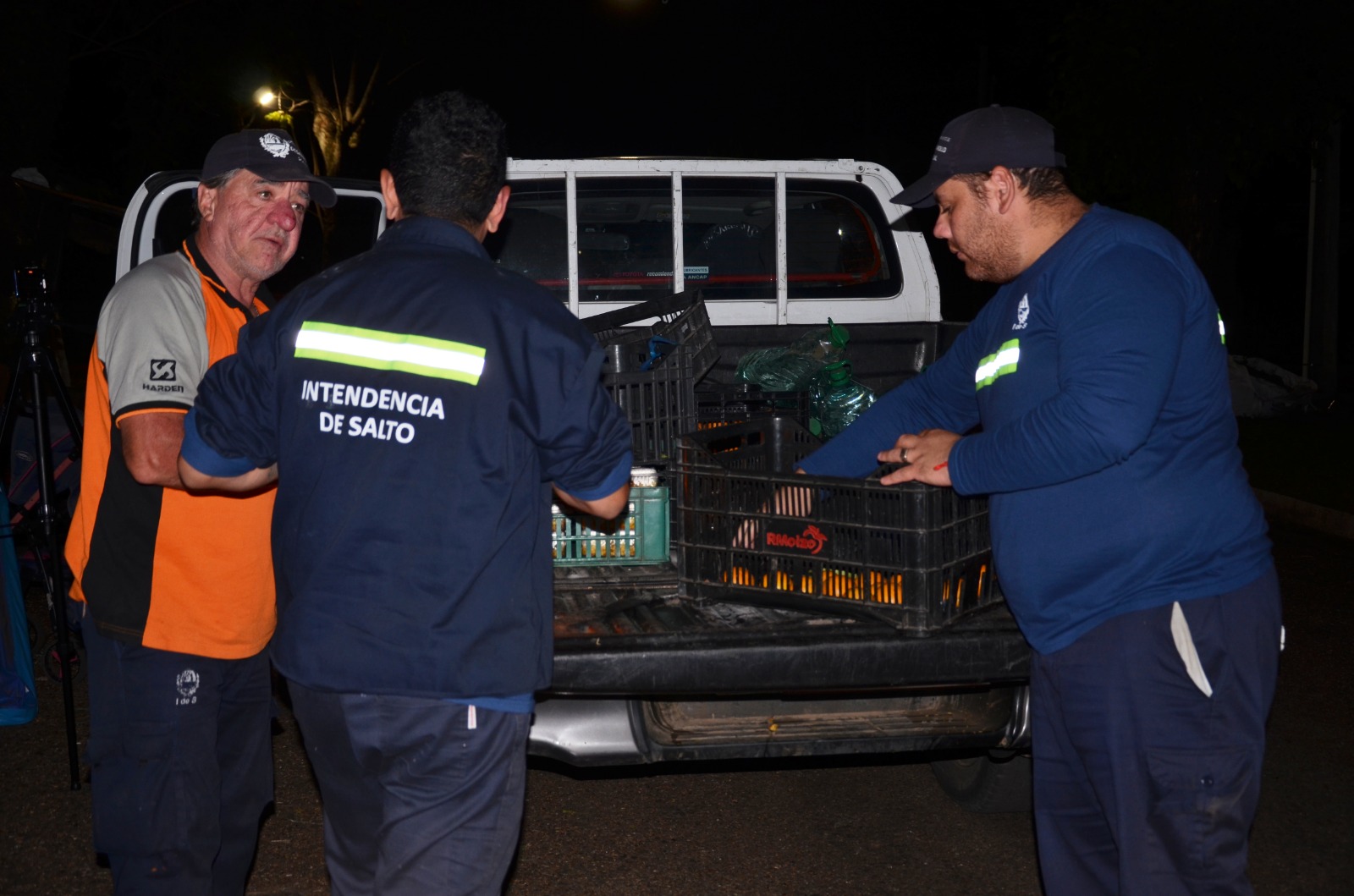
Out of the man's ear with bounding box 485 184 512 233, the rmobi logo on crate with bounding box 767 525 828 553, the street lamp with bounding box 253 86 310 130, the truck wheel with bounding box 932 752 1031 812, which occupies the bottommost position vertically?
the truck wheel with bounding box 932 752 1031 812

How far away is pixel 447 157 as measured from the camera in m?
2.43

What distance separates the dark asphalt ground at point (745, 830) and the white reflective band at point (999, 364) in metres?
1.66

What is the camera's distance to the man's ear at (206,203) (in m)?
3.28

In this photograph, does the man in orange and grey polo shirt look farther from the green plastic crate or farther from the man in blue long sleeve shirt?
the man in blue long sleeve shirt

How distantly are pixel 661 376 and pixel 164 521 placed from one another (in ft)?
5.44

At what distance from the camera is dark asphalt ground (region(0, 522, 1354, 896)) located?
4.04 metres

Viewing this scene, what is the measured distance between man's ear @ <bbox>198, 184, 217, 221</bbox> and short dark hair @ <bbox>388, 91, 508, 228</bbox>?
3.34 ft

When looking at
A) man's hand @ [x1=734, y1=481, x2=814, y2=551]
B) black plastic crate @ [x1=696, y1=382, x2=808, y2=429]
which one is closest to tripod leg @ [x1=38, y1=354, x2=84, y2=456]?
black plastic crate @ [x1=696, y1=382, x2=808, y2=429]

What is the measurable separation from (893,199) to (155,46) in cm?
2139

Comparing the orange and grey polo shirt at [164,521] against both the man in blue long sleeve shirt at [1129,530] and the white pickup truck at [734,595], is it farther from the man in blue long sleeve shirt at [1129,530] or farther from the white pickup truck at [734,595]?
the man in blue long sleeve shirt at [1129,530]

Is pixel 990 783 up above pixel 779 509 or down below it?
below

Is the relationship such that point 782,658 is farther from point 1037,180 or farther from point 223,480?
point 223,480

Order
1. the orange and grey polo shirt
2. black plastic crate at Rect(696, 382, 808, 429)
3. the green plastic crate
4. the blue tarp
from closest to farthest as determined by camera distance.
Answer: the orange and grey polo shirt < the green plastic crate < black plastic crate at Rect(696, 382, 808, 429) < the blue tarp

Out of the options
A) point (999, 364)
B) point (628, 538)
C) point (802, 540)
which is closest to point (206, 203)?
point (628, 538)
